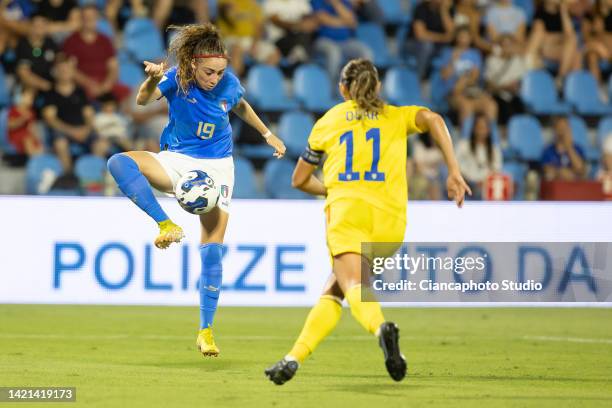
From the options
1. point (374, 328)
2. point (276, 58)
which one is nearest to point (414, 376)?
point (374, 328)

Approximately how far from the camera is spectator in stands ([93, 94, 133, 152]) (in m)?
15.2

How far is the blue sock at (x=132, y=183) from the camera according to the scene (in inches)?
326

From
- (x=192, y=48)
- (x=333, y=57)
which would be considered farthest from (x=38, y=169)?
(x=192, y=48)

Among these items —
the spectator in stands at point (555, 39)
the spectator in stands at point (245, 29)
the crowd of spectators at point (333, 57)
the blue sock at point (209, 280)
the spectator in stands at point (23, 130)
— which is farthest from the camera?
the spectator in stands at point (555, 39)

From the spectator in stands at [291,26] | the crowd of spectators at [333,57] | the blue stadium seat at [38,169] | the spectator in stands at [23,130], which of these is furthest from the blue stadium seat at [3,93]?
the spectator in stands at [291,26]

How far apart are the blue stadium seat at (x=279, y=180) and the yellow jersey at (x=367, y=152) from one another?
8.46 m

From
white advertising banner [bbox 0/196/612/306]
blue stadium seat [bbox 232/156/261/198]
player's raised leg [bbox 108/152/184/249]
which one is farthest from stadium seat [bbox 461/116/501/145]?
player's raised leg [bbox 108/152/184/249]

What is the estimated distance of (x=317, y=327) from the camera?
6879mm

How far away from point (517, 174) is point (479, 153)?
2.94 ft

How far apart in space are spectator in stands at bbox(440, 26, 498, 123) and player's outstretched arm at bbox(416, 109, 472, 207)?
9.94 m

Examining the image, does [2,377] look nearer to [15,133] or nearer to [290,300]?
[290,300]

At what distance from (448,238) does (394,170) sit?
651cm

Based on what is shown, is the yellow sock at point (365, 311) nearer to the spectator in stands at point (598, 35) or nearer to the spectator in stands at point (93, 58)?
the spectator in stands at point (93, 58)

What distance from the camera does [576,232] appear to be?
44.5 ft
